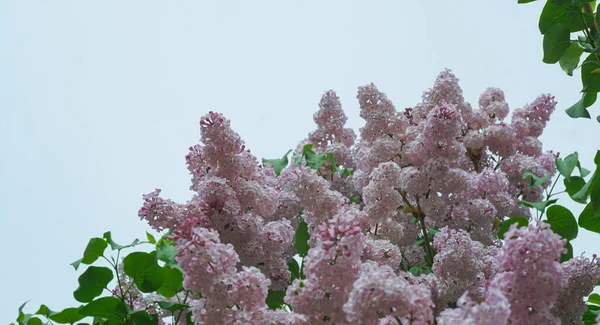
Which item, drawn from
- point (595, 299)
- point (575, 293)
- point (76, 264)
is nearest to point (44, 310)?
point (76, 264)

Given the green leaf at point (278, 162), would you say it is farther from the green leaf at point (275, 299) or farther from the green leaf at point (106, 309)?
the green leaf at point (106, 309)

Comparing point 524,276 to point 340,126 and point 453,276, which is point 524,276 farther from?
point 340,126

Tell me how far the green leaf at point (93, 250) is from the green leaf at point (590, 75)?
3.75ft

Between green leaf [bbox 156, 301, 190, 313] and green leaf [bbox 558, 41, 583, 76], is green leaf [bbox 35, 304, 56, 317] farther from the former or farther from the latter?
green leaf [bbox 558, 41, 583, 76]

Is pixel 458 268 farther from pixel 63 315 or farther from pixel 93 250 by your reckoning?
pixel 63 315

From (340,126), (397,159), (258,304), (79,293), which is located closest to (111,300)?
(79,293)

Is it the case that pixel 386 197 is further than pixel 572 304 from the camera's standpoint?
Yes

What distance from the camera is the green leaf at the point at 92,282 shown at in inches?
56.3

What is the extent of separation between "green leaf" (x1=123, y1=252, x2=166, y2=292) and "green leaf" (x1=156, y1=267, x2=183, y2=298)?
12 millimetres

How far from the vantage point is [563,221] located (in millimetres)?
1632

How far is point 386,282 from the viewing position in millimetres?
871

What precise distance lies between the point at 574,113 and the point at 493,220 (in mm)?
345

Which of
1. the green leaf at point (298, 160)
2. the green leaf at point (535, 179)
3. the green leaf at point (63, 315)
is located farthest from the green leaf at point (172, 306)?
the green leaf at point (535, 179)

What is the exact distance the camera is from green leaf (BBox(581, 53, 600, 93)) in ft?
5.32
